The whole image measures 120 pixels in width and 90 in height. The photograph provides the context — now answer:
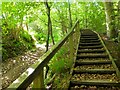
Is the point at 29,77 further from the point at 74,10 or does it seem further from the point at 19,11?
the point at 74,10

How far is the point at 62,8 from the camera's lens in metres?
22.0

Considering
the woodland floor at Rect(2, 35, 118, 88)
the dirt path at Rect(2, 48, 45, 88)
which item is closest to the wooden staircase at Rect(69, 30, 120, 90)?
the woodland floor at Rect(2, 35, 118, 88)

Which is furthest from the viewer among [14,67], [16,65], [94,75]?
[16,65]

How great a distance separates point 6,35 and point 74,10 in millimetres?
13466

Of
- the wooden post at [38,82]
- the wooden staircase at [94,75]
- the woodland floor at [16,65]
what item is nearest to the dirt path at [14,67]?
the woodland floor at [16,65]

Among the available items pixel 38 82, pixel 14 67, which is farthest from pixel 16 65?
pixel 38 82

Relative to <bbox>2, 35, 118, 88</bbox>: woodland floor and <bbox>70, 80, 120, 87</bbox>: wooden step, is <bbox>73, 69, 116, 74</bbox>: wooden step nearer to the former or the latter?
<bbox>70, 80, 120, 87</bbox>: wooden step

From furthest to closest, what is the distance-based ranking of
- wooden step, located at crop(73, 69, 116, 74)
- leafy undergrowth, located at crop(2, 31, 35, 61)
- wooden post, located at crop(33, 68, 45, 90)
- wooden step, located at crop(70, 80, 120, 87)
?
leafy undergrowth, located at crop(2, 31, 35, 61) < wooden step, located at crop(73, 69, 116, 74) < wooden step, located at crop(70, 80, 120, 87) < wooden post, located at crop(33, 68, 45, 90)

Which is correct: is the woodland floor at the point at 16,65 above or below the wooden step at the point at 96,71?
below

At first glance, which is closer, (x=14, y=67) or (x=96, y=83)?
(x=96, y=83)

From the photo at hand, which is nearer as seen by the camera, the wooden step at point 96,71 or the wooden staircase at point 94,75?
the wooden staircase at point 94,75

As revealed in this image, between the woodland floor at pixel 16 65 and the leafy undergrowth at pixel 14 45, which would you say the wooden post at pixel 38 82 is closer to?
the woodland floor at pixel 16 65

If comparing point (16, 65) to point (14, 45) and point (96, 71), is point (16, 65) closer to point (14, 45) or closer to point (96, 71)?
point (14, 45)

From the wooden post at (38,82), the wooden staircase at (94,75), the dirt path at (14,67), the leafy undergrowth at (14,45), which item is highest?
the wooden post at (38,82)
